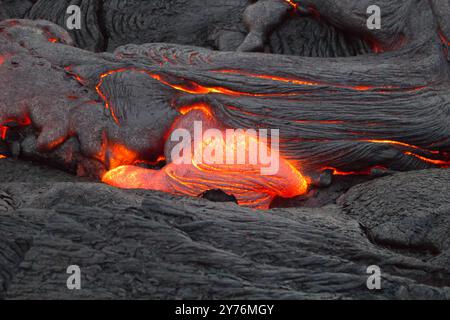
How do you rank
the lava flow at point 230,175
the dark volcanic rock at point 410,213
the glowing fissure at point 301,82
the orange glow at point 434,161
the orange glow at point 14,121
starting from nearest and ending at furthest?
the dark volcanic rock at point 410,213 → the lava flow at point 230,175 → the orange glow at point 434,161 → the glowing fissure at point 301,82 → the orange glow at point 14,121

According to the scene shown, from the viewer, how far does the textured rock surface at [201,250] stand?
8.37ft

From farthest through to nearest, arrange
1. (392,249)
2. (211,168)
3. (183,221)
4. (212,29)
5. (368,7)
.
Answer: (212,29) → (368,7) → (211,168) → (392,249) → (183,221)

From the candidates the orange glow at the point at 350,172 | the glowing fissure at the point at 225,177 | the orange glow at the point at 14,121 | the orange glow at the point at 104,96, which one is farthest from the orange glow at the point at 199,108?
the orange glow at the point at 14,121

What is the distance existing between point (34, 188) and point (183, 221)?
3.40ft

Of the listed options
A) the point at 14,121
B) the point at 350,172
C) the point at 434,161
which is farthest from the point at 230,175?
the point at 14,121

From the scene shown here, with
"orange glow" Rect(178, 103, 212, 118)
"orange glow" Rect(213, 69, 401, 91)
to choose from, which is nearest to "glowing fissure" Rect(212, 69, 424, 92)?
"orange glow" Rect(213, 69, 401, 91)

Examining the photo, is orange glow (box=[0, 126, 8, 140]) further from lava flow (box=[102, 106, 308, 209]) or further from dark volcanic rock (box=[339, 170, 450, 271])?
dark volcanic rock (box=[339, 170, 450, 271])

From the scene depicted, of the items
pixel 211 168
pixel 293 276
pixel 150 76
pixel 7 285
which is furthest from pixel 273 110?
pixel 7 285

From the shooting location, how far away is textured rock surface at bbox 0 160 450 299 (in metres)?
2.55

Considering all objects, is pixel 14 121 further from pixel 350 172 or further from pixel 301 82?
pixel 350 172

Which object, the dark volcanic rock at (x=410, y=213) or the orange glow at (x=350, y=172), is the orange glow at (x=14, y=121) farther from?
the dark volcanic rock at (x=410, y=213)
